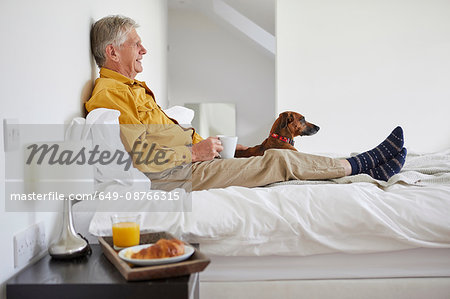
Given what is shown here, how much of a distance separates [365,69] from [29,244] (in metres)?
3.92

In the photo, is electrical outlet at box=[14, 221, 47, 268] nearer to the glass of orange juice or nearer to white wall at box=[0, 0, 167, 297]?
white wall at box=[0, 0, 167, 297]

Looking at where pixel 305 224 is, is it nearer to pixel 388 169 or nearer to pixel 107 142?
pixel 388 169

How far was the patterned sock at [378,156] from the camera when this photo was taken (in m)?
2.01

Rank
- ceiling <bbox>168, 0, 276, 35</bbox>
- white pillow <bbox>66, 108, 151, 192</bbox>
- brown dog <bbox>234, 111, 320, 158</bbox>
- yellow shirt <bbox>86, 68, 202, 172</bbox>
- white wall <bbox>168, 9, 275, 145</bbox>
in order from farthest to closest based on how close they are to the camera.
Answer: white wall <bbox>168, 9, 275, 145</bbox> < ceiling <bbox>168, 0, 276, 35</bbox> < brown dog <bbox>234, 111, 320, 158</bbox> < yellow shirt <bbox>86, 68, 202, 172</bbox> < white pillow <bbox>66, 108, 151, 192</bbox>

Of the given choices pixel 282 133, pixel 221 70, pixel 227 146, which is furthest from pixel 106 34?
pixel 221 70

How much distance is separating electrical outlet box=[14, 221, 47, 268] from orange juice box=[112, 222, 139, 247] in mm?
242

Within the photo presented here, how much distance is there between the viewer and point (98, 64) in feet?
7.24

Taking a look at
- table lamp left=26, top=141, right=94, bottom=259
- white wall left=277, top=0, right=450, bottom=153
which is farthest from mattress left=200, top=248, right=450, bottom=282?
white wall left=277, top=0, right=450, bottom=153

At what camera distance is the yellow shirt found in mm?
1897

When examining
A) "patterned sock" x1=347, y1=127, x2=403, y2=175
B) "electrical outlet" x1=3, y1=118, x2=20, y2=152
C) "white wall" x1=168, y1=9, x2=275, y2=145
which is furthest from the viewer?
"white wall" x1=168, y1=9, x2=275, y2=145

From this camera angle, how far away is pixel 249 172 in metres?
1.92

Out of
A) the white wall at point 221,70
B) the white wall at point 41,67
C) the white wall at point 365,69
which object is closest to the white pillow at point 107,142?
the white wall at point 41,67

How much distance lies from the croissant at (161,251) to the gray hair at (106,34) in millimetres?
1255

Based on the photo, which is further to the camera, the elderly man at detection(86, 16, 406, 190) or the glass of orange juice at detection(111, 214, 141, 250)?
the elderly man at detection(86, 16, 406, 190)
